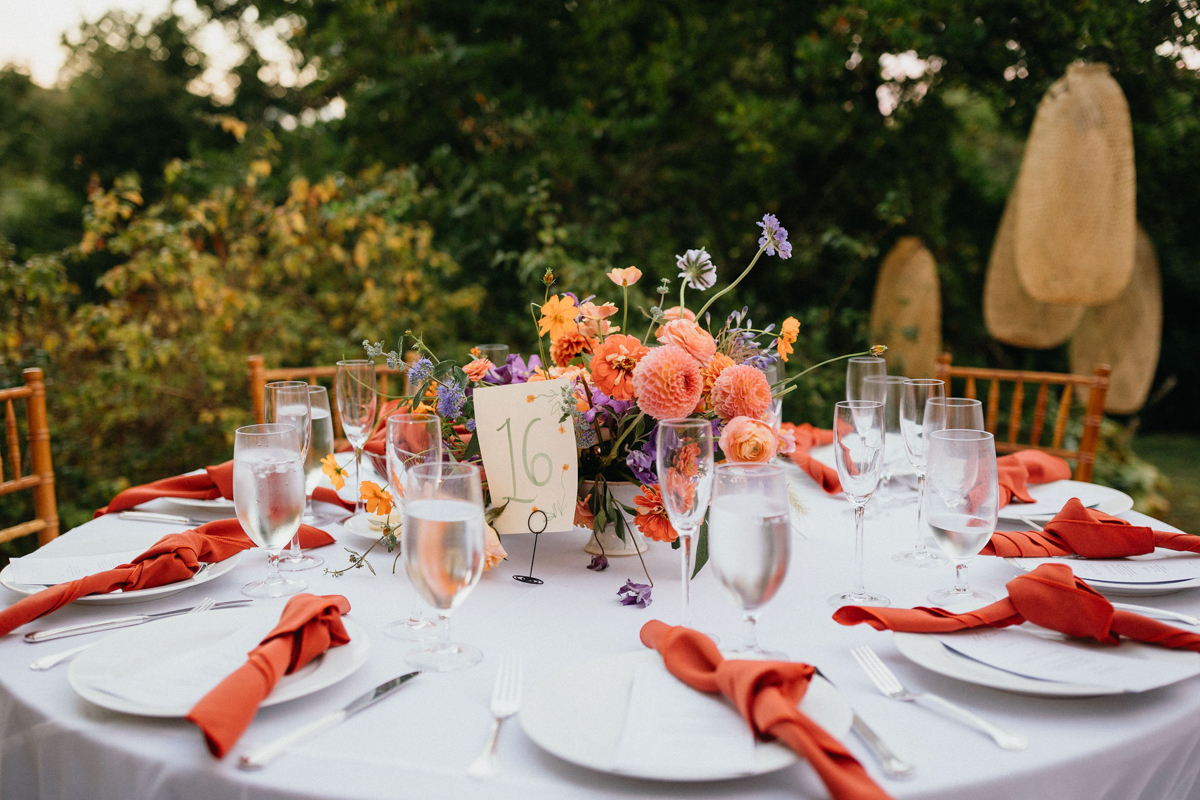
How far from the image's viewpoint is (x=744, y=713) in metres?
0.76

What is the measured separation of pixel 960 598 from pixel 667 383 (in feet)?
1.59

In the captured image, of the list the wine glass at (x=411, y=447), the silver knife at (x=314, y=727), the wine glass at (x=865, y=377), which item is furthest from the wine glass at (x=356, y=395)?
the wine glass at (x=865, y=377)

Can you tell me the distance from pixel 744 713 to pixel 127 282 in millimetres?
3726

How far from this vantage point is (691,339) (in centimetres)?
117

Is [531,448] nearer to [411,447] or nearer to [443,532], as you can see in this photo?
[411,447]

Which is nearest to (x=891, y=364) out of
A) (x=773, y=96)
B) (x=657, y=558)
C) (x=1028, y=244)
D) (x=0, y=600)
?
(x=1028, y=244)

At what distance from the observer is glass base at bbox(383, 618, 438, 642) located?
39.5 inches

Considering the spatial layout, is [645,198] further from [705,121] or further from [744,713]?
[744,713]

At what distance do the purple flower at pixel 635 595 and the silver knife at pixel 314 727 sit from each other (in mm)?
320

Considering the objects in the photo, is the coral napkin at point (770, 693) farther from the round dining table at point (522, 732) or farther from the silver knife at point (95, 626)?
the silver knife at point (95, 626)

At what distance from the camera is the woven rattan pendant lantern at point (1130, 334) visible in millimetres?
4602

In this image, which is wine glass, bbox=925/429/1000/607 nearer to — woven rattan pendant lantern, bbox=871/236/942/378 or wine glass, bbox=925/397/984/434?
wine glass, bbox=925/397/984/434

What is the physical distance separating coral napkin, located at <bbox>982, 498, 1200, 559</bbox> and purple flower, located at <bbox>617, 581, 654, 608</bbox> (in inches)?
22.0

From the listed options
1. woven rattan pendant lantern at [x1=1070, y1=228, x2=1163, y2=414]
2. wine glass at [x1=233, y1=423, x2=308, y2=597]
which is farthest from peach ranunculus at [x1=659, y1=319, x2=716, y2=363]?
woven rattan pendant lantern at [x1=1070, y1=228, x2=1163, y2=414]
